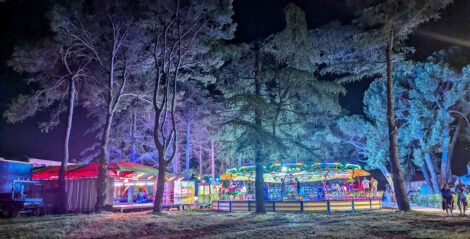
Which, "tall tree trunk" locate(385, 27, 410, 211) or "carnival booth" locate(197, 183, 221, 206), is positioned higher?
"tall tree trunk" locate(385, 27, 410, 211)

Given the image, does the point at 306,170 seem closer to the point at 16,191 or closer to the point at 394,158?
the point at 394,158

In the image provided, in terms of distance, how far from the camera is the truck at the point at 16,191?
1625cm

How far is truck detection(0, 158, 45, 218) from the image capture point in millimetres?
16250

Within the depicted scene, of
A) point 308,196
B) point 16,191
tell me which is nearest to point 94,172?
point 16,191

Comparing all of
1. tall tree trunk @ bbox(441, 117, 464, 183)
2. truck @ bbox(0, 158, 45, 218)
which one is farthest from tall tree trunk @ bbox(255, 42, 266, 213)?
tall tree trunk @ bbox(441, 117, 464, 183)

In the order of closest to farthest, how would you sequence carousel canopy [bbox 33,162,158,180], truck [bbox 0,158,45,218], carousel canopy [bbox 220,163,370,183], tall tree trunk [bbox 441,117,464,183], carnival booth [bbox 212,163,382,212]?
truck [bbox 0,158,45,218] → carousel canopy [bbox 220,163,370,183] → carnival booth [bbox 212,163,382,212] → carousel canopy [bbox 33,162,158,180] → tall tree trunk [bbox 441,117,464,183]

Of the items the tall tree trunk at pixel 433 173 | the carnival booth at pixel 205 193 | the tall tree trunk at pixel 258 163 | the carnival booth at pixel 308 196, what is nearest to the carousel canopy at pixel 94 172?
the carnival booth at pixel 205 193

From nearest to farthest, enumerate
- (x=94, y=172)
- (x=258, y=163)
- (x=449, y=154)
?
(x=258, y=163), (x=94, y=172), (x=449, y=154)

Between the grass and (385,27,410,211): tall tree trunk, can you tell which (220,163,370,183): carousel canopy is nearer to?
(385,27,410,211): tall tree trunk

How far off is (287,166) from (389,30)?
337 inches

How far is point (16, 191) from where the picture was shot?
1755 centimetres

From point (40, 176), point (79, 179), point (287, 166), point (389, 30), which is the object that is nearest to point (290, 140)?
point (287, 166)

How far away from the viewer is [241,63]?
63.5 feet

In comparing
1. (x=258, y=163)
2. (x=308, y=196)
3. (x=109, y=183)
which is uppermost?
(x=258, y=163)
